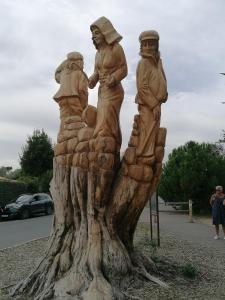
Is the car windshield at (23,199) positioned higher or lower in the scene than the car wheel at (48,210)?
higher

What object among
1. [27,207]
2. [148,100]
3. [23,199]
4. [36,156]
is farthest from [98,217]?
[36,156]

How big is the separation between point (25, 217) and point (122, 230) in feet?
61.6

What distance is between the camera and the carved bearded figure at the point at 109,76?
713 cm

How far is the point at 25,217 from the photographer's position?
2527cm

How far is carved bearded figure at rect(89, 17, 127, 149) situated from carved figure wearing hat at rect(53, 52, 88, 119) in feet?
2.45

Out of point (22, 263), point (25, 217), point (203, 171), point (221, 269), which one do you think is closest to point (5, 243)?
point (22, 263)

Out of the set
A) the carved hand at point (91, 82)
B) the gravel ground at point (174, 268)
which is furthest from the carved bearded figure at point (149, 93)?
the gravel ground at point (174, 268)

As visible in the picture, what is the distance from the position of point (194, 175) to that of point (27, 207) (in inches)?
385

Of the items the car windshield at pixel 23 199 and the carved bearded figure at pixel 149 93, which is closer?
the carved bearded figure at pixel 149 93

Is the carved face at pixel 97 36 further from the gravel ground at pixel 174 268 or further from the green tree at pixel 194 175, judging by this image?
the green tree at pixel 194 175

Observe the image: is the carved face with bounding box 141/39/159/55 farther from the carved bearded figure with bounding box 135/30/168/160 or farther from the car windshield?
the car windshield

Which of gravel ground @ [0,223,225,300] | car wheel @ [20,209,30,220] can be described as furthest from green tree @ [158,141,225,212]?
gravel ground @ [0,223,225,300]

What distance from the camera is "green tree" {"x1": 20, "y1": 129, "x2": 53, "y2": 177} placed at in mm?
40750

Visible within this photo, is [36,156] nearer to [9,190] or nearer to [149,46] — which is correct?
[9,190]
